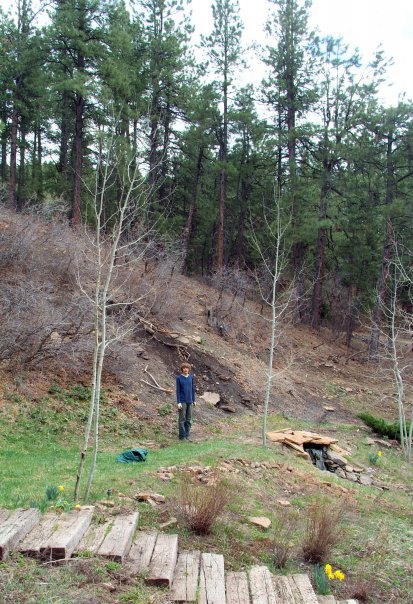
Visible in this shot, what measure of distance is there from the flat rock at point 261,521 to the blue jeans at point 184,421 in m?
5.74

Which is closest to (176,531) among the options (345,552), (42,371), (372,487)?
(345,552)

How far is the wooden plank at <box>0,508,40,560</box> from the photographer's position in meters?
3.81

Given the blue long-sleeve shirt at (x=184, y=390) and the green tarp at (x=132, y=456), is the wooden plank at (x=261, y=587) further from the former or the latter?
the blue long-sleeve shirt at (x=184, y=390)

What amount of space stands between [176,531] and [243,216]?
86.6ft

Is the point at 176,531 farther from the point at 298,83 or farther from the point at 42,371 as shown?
the point at 298,83

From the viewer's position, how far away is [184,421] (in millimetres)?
12477

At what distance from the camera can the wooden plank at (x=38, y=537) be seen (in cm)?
392

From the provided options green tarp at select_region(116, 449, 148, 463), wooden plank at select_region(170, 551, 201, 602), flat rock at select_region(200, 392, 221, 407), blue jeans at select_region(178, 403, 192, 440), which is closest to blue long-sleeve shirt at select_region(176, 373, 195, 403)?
blue jeans at select_region(178, 403, 192, 440)

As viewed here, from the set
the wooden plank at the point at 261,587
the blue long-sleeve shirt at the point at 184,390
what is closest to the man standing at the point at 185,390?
the blue long-sleeve shirt at the point at 184,390

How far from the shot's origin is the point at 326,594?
4.58 meters

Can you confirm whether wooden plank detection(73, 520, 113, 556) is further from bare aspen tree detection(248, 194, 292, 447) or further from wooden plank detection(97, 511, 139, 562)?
bare aspen tree detection(248, 194, 292, 447)

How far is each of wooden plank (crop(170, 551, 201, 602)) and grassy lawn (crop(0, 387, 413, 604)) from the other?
222 mm

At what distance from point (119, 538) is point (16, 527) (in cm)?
87

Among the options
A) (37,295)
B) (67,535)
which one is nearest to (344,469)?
(37,295)
